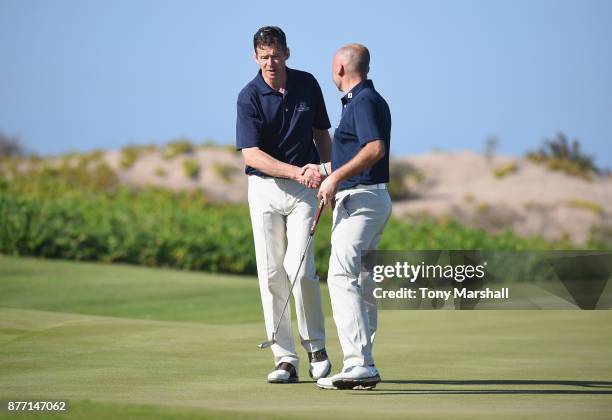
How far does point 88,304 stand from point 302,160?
294 inches

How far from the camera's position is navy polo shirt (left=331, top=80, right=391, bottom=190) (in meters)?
6.66

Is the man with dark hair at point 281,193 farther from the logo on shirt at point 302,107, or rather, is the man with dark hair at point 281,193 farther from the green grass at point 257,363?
the green grass at point 257,363

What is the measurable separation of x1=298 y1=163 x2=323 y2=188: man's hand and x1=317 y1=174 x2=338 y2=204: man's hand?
0.49 metres

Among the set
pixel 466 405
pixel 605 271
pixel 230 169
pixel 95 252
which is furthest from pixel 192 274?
pixel 230 169

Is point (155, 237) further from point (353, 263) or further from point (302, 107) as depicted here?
point (353, 263)

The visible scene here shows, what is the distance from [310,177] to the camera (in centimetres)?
721

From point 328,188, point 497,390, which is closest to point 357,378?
point 497,390

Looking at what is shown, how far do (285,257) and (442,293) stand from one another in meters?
9.29

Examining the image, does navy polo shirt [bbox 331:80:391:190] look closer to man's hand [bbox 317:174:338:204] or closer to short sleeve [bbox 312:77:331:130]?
man's hand [bbox 317:174:338:204]

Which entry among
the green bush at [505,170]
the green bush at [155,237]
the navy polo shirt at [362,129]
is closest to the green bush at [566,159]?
the green bush at [505,170]

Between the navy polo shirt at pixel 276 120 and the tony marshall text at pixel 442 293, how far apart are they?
8.09m

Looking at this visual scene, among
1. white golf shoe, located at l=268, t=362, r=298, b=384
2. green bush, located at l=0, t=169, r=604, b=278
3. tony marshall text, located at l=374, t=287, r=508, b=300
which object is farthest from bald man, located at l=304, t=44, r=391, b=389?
green bush, located at l=0, t=169, r=604, b=278

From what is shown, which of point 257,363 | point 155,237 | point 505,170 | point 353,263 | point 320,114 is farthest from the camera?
point 505,170

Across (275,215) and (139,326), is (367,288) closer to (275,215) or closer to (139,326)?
(275,215)
